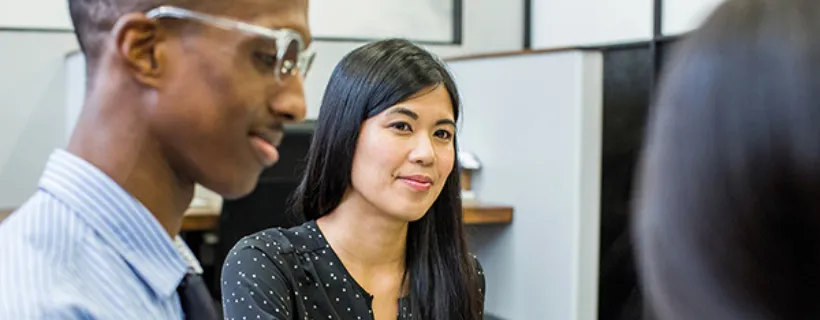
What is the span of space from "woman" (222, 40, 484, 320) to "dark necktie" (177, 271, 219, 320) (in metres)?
0.64

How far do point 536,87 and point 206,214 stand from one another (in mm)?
1282

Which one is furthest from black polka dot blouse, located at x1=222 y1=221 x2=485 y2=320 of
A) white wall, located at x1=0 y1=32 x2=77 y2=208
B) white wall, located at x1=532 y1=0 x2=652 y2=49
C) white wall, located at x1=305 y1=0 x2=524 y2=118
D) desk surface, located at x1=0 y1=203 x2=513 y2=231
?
white wall, located at x1=305 y1=0 x2=524 y2=118

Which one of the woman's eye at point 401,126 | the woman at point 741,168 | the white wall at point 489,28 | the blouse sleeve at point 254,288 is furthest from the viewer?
the white wall at point 489,28

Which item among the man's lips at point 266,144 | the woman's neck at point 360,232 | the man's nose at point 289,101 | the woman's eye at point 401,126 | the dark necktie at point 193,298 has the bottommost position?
the woman's neck at point 360,232

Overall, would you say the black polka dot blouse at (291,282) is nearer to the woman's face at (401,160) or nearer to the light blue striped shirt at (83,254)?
the woman's face at (401,160)

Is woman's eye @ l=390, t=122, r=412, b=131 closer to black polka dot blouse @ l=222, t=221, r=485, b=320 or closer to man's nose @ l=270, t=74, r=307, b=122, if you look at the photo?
A: black polka dot blouse @ l=222, t=221, r=485, b=320

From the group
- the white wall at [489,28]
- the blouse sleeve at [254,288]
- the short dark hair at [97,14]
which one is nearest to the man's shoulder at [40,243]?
the short dark hair at [97,14]

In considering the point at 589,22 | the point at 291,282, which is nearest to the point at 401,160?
the point at 291,282

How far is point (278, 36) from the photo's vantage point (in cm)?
62

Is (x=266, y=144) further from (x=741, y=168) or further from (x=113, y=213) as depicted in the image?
(x=741, y=168)

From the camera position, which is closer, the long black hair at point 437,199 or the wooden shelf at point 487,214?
the long black hair at point 437,199

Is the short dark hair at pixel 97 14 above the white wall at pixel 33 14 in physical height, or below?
below

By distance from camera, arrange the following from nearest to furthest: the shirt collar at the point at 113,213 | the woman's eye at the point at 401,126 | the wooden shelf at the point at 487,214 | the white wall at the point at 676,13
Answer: the shirt collar at the point at 113,213
the woman's eye at the point at 401,126
the white wall at the point at 676,13
the wooden shelf at the point at 487,214

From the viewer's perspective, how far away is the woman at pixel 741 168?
19.5 inches
